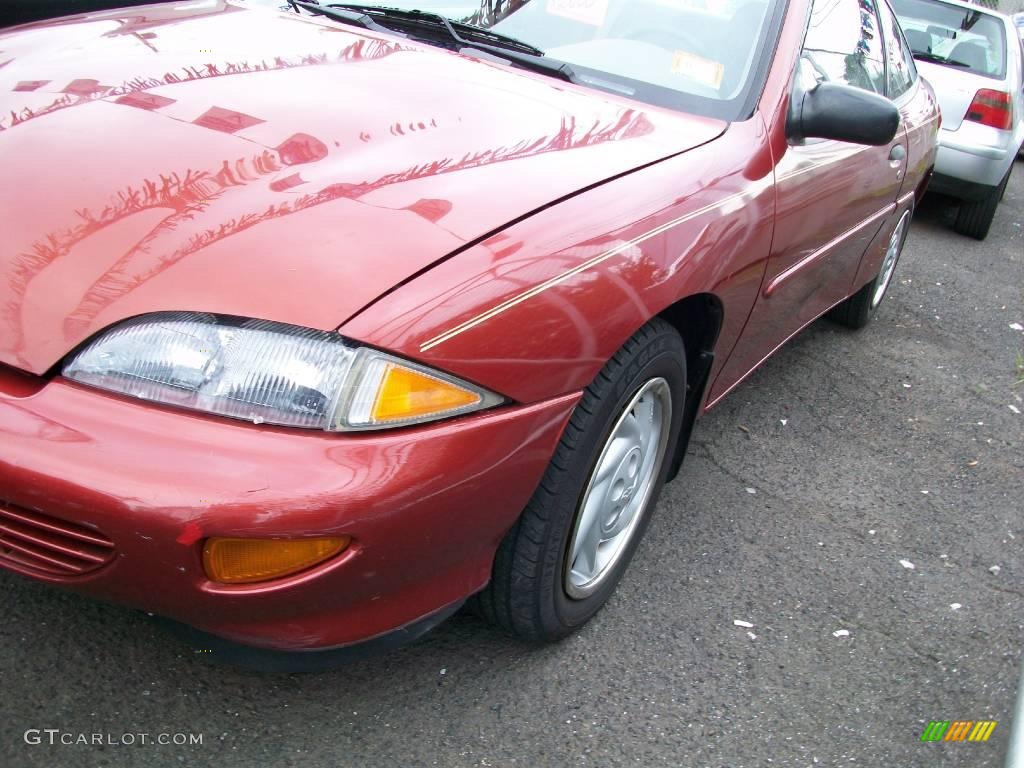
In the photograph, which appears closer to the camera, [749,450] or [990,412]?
[749,450]

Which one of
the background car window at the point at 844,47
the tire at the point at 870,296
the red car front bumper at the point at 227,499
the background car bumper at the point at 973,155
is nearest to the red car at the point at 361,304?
the red car front bumper at the point at 227,499

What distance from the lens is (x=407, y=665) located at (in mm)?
2057

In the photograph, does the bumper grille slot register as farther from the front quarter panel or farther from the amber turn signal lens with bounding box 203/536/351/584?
the front quarter panel

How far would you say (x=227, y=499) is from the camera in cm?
139

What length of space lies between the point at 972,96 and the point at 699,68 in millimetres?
4704

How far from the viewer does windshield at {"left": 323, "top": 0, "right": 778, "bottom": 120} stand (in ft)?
7.96

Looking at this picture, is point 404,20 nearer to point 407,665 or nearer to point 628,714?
point 407,665

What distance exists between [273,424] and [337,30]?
1.45 metres

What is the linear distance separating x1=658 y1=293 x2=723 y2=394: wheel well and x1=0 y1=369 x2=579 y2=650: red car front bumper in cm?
71


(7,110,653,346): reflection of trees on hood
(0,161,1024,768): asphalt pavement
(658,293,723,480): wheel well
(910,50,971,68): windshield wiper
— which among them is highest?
(910,50,971,68): windshield wiper

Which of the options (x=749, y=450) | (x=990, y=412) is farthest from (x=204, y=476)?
(x=990, y=412)

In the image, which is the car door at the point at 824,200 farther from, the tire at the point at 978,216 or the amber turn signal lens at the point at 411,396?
the tire at the point at 978,216

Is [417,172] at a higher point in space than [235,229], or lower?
higher

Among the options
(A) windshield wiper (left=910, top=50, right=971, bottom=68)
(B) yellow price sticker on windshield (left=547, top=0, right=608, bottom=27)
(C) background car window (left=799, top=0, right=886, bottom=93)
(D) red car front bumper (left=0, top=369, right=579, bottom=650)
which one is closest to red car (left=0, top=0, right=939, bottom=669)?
(D) red car front bumper (left=0, top=369, right=579, bottom=650)
